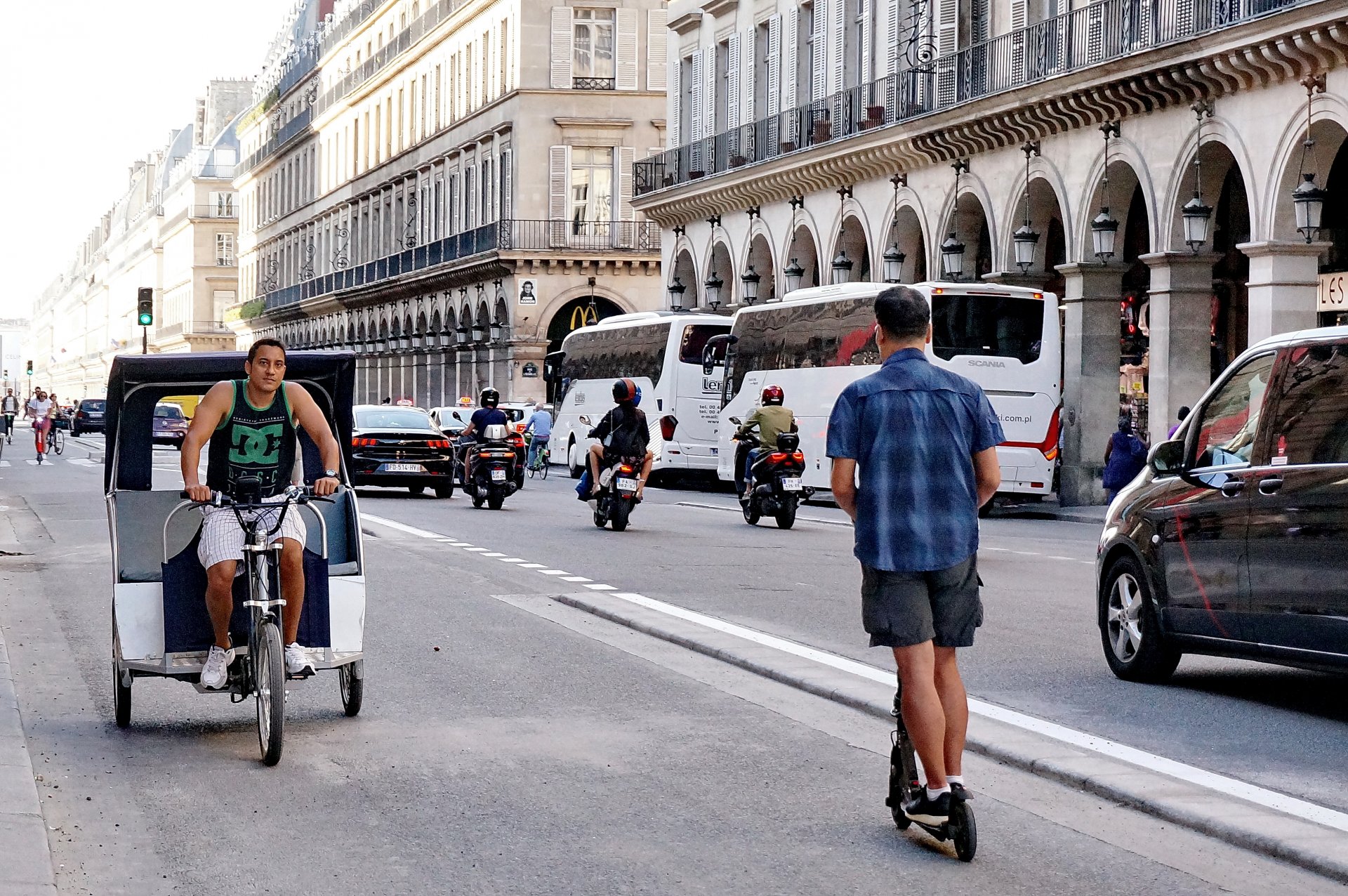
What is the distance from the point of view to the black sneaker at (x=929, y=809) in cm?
670

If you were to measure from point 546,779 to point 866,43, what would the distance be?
3660cm

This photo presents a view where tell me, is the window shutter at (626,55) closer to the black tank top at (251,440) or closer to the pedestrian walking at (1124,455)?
the pedestrian walking at (1124,455)

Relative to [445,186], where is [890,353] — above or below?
below

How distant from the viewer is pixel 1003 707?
9.83 metres

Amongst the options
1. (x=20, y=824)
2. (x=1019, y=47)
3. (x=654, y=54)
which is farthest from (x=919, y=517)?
(x=654, y=54)

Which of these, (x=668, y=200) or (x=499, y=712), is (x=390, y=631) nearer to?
(x=499, y=712)

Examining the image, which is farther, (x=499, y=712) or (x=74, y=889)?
(x=499, y=712)

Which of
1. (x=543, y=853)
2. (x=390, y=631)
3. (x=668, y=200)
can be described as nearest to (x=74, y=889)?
(x=543, y=853)

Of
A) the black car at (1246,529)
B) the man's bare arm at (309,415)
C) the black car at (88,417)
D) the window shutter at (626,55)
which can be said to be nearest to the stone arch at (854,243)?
the window shutter at (626,55)

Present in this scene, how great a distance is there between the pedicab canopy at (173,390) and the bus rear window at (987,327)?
22140 millimetres

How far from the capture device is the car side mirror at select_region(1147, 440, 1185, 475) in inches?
415

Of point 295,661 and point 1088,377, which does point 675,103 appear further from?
point 295,661

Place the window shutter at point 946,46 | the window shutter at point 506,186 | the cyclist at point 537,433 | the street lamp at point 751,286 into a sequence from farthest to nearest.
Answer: the window shutter at point 506,186, the cyclist at point 537,433, the street lamp at point 751,286, the window shutter at point 946,46

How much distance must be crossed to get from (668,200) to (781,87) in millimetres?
6359
